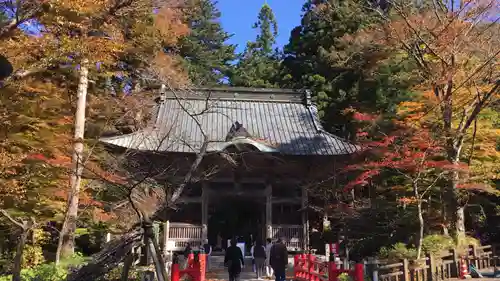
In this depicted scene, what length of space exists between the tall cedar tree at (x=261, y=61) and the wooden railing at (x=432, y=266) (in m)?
19.0

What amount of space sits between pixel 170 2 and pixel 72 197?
7.24 m

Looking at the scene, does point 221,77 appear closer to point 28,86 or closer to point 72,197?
point 28,86

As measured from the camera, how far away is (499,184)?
1814cm

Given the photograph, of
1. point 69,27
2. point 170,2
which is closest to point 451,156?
point 170,2

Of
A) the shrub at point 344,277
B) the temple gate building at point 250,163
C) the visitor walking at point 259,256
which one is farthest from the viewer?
the temple gate building at point 250,163

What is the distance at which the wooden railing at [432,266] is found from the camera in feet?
33.9

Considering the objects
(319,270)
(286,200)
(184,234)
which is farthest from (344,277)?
(184,234)

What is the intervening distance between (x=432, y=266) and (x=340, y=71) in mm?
15686

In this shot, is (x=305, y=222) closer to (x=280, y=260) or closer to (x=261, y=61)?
(x=280, y=260)

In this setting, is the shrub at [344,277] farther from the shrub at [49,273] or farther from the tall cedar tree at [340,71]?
the tall cedar tree at [340,71]

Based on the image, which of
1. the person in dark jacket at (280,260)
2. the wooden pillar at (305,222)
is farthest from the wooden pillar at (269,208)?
the person in dark jacket at (280,260)

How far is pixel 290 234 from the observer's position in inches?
663

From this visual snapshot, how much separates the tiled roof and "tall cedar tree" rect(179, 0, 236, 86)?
8584 mm

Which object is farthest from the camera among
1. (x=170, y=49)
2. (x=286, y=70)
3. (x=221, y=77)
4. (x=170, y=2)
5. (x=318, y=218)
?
(x=221, y=77)
